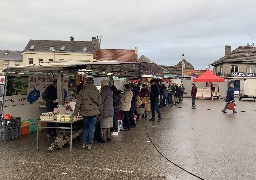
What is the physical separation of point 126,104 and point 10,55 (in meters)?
76.6

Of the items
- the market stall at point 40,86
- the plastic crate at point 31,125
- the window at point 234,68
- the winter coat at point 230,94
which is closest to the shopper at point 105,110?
the market stall at point 40,86

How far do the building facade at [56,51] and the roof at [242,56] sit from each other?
2559 cm

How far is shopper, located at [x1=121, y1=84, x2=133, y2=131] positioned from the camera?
1312cm

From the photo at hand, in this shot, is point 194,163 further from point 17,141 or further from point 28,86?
point 28,86

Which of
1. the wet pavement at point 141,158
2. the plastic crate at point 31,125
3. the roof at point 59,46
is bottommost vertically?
the wet pavement at point 141,158

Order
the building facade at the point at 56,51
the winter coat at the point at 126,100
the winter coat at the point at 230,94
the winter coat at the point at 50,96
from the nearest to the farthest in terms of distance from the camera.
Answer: the winter coat at the point at 50,96 < the winter coat at the point at 126,100 < the winter coat at the point at 230,94 < the building facade at the point at 56,51

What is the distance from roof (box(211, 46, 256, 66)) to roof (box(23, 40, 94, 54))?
85.6 ft

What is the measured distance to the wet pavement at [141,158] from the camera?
7.10 m

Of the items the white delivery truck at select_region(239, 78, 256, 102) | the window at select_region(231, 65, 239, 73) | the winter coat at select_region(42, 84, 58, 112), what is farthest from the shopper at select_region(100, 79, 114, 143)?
the window at select_region(231, 65, 239, 73)

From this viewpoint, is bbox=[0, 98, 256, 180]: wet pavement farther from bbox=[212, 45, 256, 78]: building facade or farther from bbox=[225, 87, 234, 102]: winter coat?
bbox=[212, 45, 256, 78]: building facade

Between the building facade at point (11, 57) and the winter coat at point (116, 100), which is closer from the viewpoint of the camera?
the winter coat at point (116, 100)

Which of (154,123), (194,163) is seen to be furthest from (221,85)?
(194,163)

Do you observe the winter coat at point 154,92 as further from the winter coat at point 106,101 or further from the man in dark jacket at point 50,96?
the winter coat at point 106,101

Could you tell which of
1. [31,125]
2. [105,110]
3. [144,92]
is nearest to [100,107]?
[105,110]
